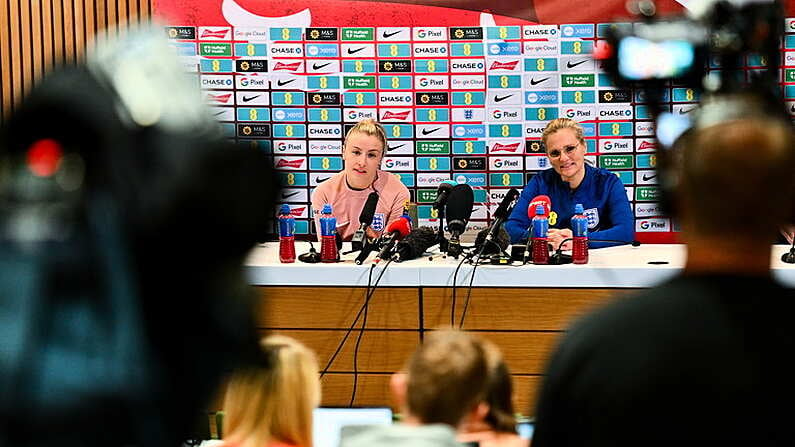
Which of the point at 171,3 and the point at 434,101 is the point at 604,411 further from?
the point at 171,3

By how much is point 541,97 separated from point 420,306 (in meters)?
2.77

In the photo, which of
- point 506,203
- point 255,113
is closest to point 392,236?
point 506,203

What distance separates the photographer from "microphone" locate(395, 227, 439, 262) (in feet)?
13.2

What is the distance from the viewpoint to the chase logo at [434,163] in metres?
6.30

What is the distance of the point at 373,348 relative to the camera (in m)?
3.96

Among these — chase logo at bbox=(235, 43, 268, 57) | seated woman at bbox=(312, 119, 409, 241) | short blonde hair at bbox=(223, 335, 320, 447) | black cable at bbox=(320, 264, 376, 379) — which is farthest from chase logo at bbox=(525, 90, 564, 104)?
short blonde hair at bbox=(223, 335, 320, 447)

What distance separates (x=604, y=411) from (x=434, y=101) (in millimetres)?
5233

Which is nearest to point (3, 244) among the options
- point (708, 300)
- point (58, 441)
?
point (58, 441)

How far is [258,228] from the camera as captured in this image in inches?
38.4

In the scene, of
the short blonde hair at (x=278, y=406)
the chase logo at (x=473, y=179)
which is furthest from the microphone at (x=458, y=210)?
the chase logo at (x=473, y=179)

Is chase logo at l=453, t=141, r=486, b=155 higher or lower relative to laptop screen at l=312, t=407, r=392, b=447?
higher

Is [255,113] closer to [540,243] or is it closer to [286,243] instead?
→ [286,243]

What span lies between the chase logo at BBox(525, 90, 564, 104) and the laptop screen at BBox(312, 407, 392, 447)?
158 inches

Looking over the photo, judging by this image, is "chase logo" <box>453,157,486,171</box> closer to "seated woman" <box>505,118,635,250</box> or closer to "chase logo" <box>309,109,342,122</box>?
"chase logo" <box>309,109,342,122</box>
